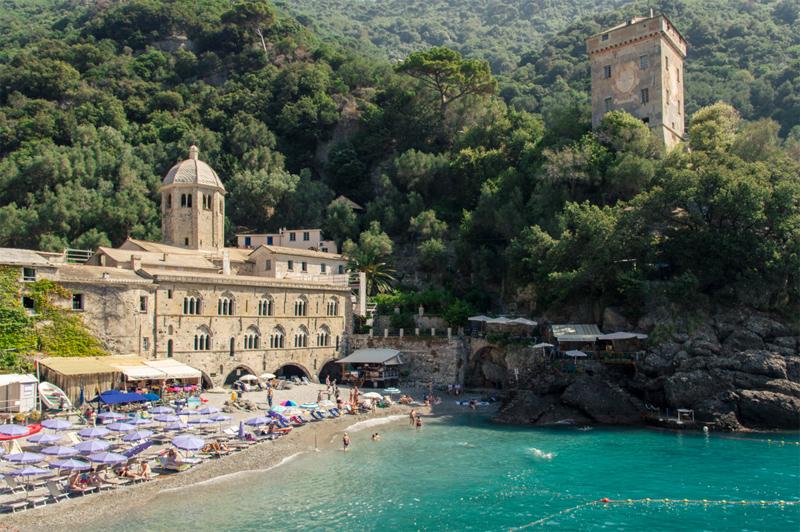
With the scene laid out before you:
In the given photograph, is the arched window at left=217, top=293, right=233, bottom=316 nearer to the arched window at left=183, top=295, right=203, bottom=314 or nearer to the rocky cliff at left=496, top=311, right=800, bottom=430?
the arched window at left=183, top=295, right=203, bottom=314

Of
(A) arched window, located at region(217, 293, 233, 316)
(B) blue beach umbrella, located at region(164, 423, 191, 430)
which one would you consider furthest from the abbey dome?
(B) blue beach umbrella, located at region(164, 423, 191, 430)

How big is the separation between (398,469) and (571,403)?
1284 centimetres

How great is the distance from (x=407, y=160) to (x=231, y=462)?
3735 centimetres

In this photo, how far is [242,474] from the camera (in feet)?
77.4

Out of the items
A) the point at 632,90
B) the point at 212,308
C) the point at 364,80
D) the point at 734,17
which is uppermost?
the point at 734,17

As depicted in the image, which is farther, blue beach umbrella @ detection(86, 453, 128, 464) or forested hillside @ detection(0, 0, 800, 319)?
forested hillside @ detection(0, 0, 800, 319)

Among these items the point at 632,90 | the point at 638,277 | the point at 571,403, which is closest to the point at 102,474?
the point at 571,403

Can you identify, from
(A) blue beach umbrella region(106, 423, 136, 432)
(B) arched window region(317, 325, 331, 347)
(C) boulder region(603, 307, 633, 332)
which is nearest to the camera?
(A) blue beach umbrella region(106, 423, 136, 432)

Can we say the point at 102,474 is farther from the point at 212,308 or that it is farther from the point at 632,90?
the point at 632,90

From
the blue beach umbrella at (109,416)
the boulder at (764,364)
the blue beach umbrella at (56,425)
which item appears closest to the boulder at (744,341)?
the boulder at (764,364)

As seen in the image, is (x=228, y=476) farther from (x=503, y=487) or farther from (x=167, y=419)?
(x=503, y=487)

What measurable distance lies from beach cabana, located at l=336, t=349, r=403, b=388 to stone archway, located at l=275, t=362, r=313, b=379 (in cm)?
220

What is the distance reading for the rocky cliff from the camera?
31125mm

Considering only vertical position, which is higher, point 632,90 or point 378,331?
point 632,90
